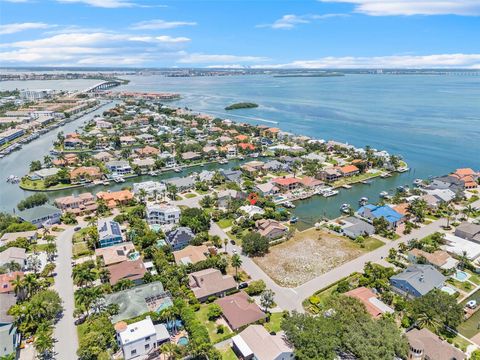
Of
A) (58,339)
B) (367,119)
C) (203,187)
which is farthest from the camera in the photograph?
(367,119)

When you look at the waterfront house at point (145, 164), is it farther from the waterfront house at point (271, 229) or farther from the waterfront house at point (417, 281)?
the waterfront house at point (417, 281)

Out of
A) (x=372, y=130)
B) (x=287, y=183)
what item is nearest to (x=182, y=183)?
(x=287, y=183)

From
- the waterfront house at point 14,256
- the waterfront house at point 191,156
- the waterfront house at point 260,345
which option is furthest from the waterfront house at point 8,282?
the waterfront house at point 191,156

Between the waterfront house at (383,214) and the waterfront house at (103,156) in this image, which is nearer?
the waterfront house at (383,214)

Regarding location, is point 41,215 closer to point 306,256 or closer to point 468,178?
point 306,256

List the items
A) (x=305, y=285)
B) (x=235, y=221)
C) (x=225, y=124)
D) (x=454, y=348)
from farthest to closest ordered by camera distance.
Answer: (x=225, y=124) < (x=235, y=221) < (x=305, y=285) < (x=454, y=348)

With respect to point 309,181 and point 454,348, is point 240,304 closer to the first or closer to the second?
point 454,348

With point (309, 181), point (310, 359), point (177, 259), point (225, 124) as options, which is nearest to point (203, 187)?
point (309, 181)
